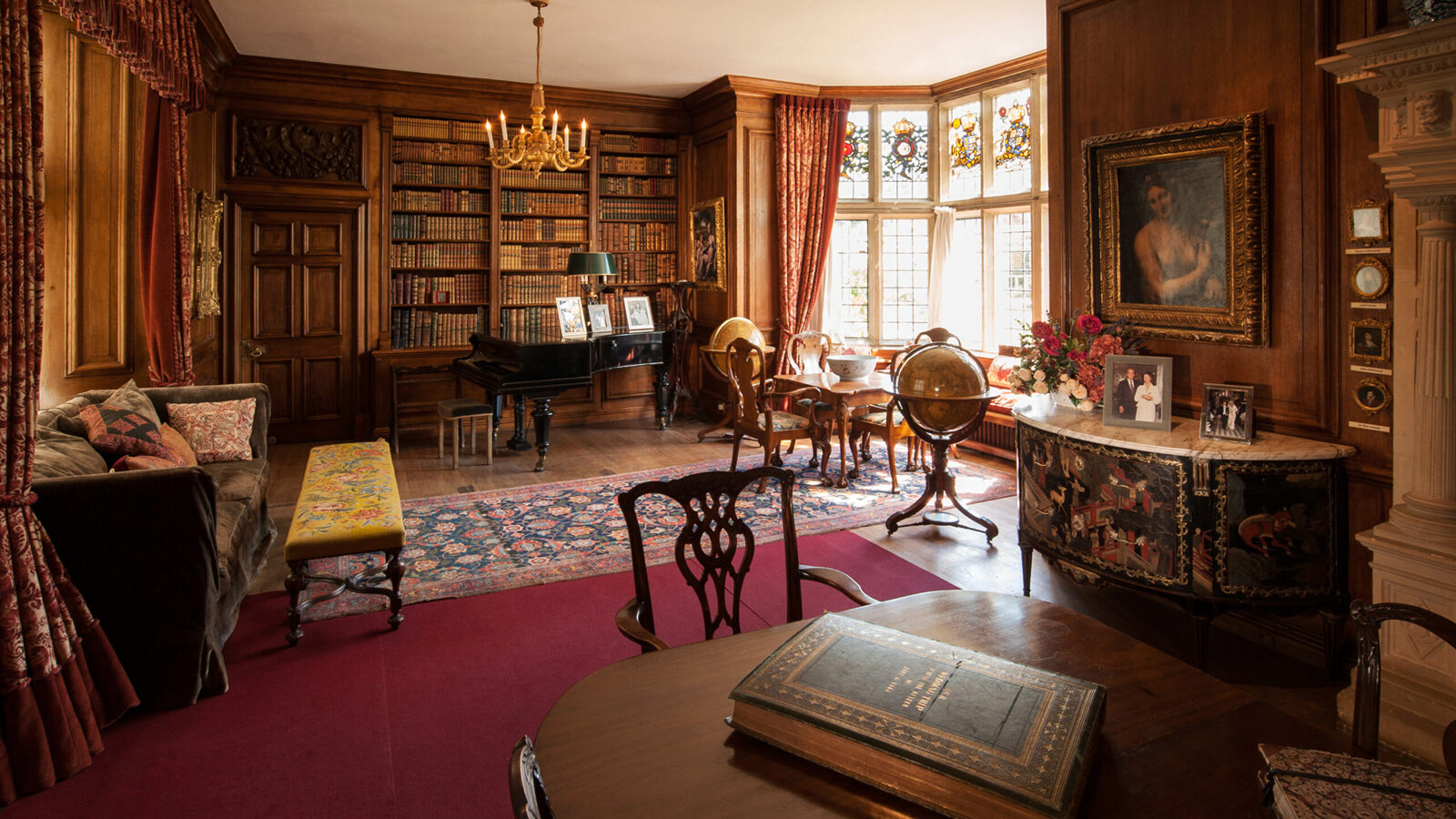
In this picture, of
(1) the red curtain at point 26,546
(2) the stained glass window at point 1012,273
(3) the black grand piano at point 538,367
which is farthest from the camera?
(2) the stained glass window at point 1012,273

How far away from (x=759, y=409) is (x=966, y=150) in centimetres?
319

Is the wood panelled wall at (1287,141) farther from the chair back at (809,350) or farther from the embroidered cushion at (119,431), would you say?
the embroidered cushion at (119,431)

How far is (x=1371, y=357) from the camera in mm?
3092

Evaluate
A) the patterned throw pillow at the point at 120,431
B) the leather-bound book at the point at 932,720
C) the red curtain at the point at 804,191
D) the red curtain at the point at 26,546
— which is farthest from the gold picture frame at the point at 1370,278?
the red curtain at the point at 804,191

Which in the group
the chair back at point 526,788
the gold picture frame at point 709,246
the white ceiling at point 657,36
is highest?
the white ceiling at point 657,36

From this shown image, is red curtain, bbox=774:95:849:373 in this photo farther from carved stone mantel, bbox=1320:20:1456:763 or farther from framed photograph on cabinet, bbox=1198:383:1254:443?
carved stone mantel, bbox=1320:20:1456:763

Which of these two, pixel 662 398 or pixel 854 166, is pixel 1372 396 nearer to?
pixel 854 166

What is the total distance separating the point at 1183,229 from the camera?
380 centimetres

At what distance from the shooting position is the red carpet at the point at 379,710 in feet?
8.11

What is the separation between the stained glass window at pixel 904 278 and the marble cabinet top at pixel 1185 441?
14.3ft

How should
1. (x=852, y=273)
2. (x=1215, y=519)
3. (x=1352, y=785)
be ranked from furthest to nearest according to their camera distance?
(x=852, y=273) → (x=1215, y=519) → (x=1352, y=785)

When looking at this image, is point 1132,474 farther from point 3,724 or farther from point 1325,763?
point 3,724

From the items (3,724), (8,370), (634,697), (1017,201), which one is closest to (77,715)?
(3,724)

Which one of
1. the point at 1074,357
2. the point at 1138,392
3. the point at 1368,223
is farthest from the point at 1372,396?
the point at 1074,357
